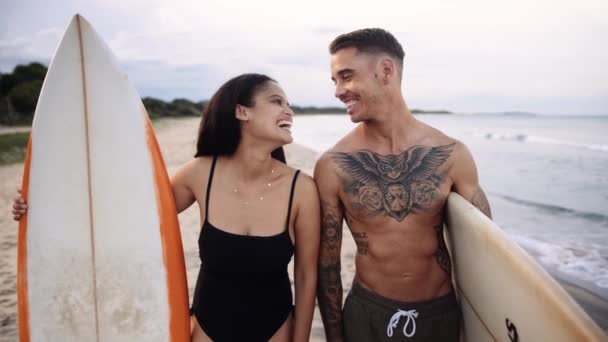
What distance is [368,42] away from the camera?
2227 millimetres

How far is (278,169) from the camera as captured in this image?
211 cm

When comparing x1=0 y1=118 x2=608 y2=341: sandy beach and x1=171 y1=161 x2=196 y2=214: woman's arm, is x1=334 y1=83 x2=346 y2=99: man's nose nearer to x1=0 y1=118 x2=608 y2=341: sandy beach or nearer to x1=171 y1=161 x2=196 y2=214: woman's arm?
x1=171 y1=161 x2=196 y2=214: woman's arm

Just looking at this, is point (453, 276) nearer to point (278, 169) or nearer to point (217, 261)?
point (278, 169)

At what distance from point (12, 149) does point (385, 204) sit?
43.6 feet

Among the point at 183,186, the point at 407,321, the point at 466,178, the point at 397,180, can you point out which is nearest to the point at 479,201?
the point at 466,178

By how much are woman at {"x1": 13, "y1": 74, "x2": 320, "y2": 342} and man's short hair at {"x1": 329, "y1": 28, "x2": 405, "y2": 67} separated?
47cm

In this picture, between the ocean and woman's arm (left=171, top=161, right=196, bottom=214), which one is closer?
woman's arm (left=171, top=161, right=196, bottom=214)

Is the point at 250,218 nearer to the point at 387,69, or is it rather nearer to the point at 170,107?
the point at 387,69

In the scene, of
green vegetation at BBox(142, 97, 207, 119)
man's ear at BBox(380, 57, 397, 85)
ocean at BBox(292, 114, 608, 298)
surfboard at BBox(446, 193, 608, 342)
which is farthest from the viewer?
green vegetation at BBox(142, 97, 207, 119)

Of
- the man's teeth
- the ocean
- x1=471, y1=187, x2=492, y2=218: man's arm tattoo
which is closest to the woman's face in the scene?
the man's teeth

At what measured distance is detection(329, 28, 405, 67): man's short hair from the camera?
2.22 m

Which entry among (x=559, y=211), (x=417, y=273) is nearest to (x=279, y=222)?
(x=417, y=273)

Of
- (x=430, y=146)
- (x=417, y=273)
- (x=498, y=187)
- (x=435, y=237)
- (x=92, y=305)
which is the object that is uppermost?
(x=430, y=146)

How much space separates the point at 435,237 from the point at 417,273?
0.21 m
